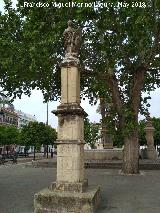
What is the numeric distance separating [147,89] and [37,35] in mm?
9637

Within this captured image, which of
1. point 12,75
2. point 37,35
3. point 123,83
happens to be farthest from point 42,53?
point 123,83

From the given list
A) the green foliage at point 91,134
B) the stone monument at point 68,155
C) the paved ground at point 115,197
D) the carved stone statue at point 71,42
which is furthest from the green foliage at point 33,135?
the stone monument at point 68,155

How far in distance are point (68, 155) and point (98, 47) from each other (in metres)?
10.8

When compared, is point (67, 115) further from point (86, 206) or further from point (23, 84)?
point (23, 84)

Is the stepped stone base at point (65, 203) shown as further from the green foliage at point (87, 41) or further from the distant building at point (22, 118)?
the distant building at point (22, 118)

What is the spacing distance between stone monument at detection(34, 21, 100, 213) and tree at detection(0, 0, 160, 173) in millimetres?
7459

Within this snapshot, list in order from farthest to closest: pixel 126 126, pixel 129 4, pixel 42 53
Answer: pixel 126 126 < pixel 42 53 < pixel 129 4

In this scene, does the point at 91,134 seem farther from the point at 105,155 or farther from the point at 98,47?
the point at 98,47

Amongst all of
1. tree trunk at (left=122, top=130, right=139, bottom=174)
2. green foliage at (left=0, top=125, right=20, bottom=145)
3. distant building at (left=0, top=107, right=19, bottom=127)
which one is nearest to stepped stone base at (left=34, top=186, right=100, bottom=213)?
tree trunk at (left=122, top=130, right=139, bottom=174)

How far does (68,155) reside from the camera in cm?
1173

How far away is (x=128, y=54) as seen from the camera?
73.5 ft

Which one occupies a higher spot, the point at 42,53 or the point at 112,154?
the point at 42,53

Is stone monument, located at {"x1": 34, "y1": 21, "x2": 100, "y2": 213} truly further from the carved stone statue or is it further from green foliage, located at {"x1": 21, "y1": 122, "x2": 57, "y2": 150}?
green foliage, located at {"x1": 21, "y1": 122, "x2": 57, "y2": 150}

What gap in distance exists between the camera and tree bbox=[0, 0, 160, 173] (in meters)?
19.9
